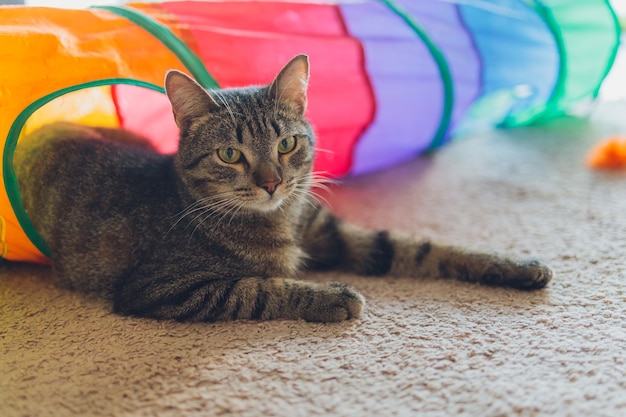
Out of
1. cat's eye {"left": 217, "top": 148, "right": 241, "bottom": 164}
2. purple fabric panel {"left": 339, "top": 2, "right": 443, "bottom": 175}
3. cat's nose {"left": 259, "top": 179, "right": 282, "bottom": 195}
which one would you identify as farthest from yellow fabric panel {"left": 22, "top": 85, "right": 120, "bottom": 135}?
purple fabric panel {"left": 339, "top": 2, "right": 443, "bottom": 175}

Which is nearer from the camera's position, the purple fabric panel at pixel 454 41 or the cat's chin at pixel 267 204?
the cat's chin at pixel 267 204

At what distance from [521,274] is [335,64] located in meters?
0.96

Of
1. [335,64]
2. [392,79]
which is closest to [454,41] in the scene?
[392,79]

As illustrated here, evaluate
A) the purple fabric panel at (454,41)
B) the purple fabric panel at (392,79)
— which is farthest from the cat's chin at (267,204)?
the purple fabric panel at (454,41)

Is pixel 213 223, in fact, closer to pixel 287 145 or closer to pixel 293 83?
pixel 287 145

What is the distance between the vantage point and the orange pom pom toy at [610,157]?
7.09ft

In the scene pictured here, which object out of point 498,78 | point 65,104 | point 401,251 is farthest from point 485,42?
point 65,104

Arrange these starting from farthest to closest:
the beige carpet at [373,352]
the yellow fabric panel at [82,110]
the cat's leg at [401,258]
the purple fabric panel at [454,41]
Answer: the purple fabric panel at [454,41] < the yellow fabric panel at [82,110] < the cat's leg at [401,258] < the beige carpet at [373,352]

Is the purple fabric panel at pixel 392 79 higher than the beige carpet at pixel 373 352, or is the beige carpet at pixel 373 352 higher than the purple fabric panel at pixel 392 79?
the purple fabric panel at pixel 392 79

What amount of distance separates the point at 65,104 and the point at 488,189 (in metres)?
1.45

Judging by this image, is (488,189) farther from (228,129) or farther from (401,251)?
(228,129)

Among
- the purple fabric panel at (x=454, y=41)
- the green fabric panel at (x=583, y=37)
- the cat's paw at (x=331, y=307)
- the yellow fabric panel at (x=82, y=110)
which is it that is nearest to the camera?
the cat's paw at (x=331, y=307)

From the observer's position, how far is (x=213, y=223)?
1325 millimetres

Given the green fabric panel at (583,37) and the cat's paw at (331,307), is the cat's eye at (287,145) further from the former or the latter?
the green fabric panel at (583,37)
